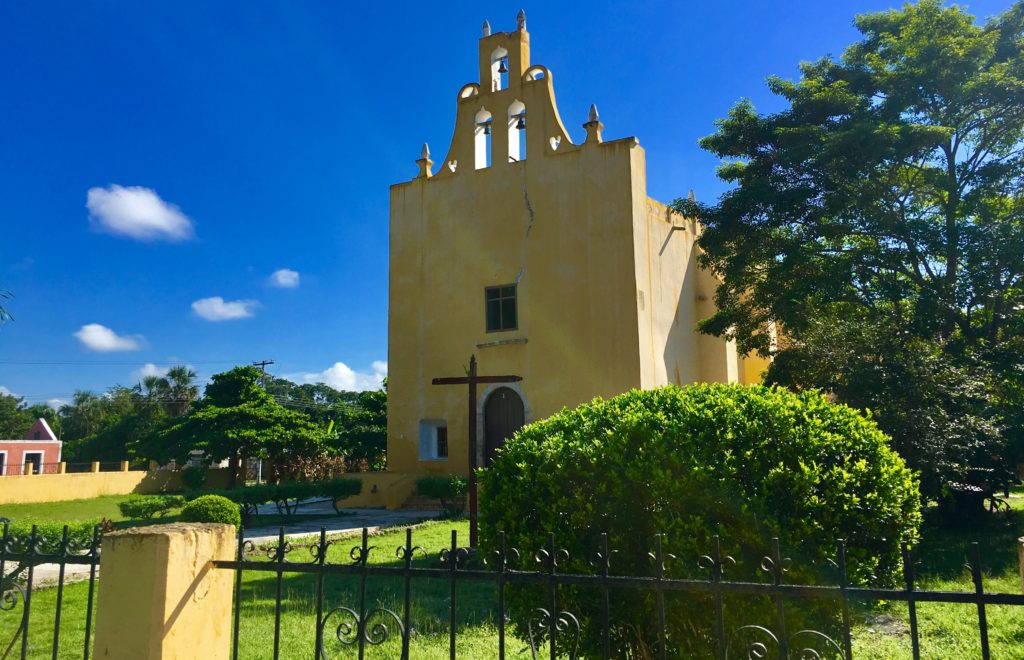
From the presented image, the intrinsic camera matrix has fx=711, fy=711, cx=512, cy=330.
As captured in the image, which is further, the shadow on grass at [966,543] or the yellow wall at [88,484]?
the yellow wall at [88,484]

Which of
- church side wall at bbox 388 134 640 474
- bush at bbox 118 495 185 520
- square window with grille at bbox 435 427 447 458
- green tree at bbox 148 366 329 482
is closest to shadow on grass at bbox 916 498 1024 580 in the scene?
church side wall at bbox 388 134 640 474

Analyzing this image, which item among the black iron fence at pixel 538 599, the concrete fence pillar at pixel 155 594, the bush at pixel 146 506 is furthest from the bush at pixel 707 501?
the bush at pixel 146 506

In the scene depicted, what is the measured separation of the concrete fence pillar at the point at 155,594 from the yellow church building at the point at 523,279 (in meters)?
13.1

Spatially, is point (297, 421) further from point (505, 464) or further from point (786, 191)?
point (505, 464)

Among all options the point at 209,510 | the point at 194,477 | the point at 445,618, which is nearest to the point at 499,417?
the point at 209,510

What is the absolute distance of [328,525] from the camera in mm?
14617

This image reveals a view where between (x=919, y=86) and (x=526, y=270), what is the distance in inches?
349

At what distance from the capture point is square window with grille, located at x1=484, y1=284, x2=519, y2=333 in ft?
57.5

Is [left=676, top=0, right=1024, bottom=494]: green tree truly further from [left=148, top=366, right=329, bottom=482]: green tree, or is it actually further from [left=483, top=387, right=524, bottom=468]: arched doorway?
[left=148, top=366, right=329, bottom=482]: green tree

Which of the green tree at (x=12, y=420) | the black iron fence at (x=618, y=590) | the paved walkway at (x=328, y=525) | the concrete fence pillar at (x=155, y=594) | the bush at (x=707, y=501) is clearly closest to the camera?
the black iron fence at (x=618, y=590)

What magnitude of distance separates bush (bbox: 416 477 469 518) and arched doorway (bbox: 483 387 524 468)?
4.32 ft

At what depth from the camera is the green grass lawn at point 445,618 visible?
550 centimetres

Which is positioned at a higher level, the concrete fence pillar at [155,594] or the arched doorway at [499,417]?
the arched doorway at [499,417]

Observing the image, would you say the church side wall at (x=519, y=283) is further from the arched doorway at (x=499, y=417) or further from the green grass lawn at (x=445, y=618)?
the green grass lawn at (x=445, y=618)
